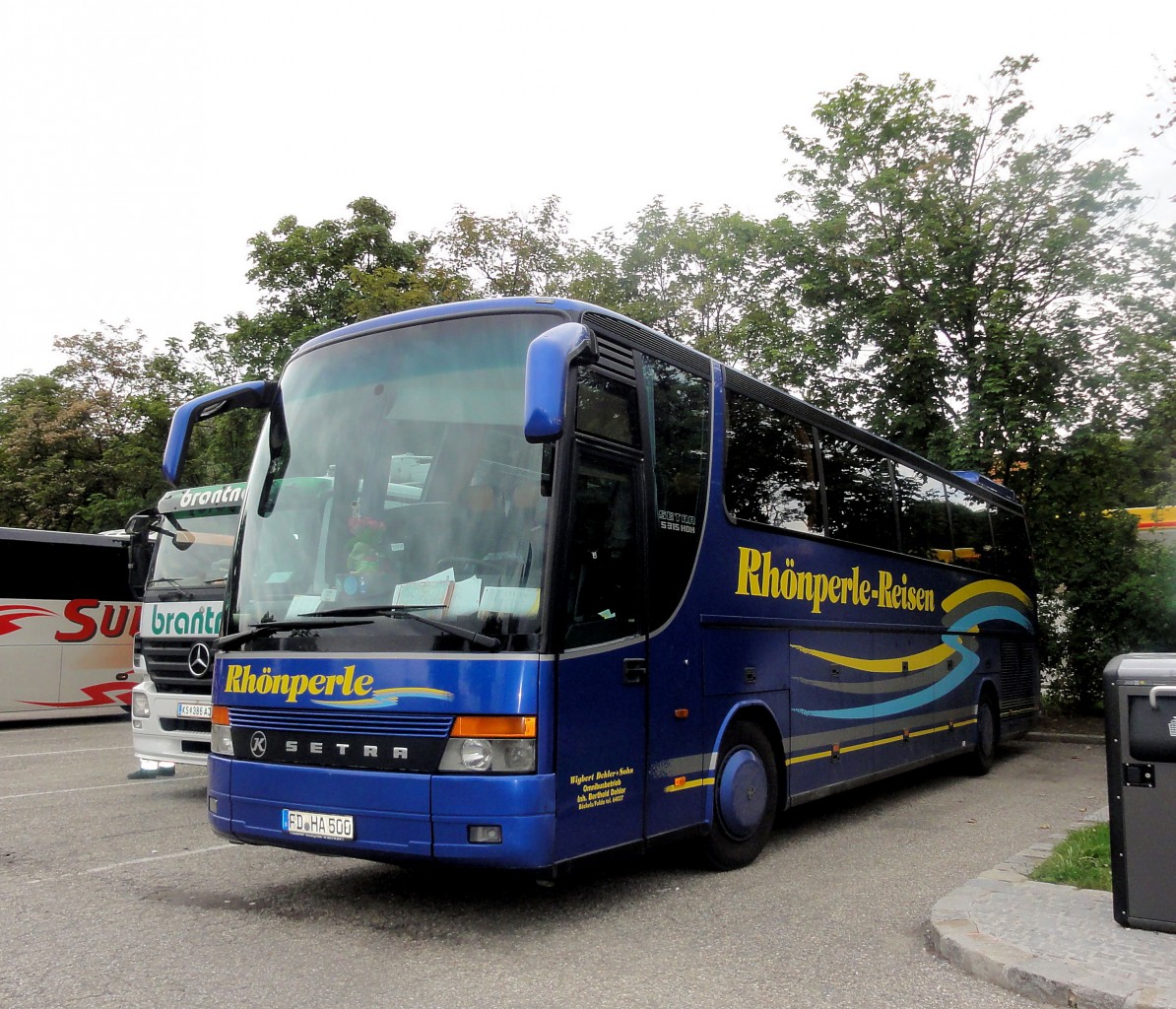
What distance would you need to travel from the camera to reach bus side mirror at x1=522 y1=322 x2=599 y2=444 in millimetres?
4863

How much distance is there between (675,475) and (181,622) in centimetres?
587

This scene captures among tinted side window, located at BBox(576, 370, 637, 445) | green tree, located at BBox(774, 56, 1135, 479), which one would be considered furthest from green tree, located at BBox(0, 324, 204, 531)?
tinted side window, located at BBox(576, 370, 637, 445)

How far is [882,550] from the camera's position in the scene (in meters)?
10.1

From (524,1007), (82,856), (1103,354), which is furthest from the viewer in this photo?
(1103,354)

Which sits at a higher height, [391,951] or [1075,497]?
[1075,497]

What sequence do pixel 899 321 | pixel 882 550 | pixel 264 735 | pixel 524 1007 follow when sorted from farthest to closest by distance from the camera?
pixel 899 321, pixel 882 550, pixel 264 735, pixel 524 1007

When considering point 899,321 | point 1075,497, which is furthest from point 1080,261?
point 1075,497

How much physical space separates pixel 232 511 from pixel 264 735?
5669 millimetres

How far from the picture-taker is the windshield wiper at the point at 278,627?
18.6ft

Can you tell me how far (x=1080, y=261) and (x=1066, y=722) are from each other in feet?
24.5

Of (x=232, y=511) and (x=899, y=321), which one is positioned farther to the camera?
(x=899, y=321)

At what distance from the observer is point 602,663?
227 inches

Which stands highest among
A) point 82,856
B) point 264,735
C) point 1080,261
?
point 1080,261

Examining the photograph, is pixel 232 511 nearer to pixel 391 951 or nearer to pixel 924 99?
pixel 391 951
